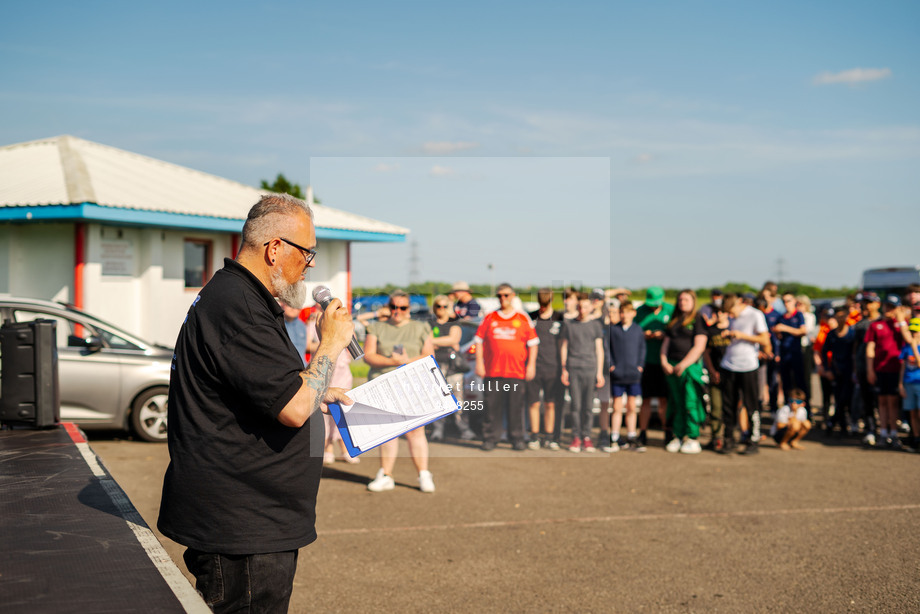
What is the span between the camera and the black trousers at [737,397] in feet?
34.0

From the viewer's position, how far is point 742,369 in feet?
33.9

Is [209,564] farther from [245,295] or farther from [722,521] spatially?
[722,521]

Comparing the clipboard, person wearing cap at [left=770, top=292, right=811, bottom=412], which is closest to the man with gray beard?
the clipboard

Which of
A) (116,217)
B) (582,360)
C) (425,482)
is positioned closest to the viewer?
(425,482)

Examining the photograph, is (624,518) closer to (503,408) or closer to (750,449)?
(503,408)

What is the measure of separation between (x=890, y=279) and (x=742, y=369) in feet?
47.5

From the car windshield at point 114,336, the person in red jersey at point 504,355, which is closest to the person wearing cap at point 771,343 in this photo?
the person in red jersey at point 504,355

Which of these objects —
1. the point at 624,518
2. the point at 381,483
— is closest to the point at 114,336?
the point at 381,483

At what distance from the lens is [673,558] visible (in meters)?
5.97

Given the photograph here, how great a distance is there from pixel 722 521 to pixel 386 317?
152 inches

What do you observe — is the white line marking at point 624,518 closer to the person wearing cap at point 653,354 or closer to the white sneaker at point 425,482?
the white sneaker at point 425,482

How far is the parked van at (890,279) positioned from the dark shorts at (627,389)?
562 inches

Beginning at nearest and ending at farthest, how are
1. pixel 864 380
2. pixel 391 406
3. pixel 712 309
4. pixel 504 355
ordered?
1. pixel 391 406
2. pixel 504 355
3. pixel 864 380
4. pixel 712 309

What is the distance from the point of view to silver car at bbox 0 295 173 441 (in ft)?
32.2
